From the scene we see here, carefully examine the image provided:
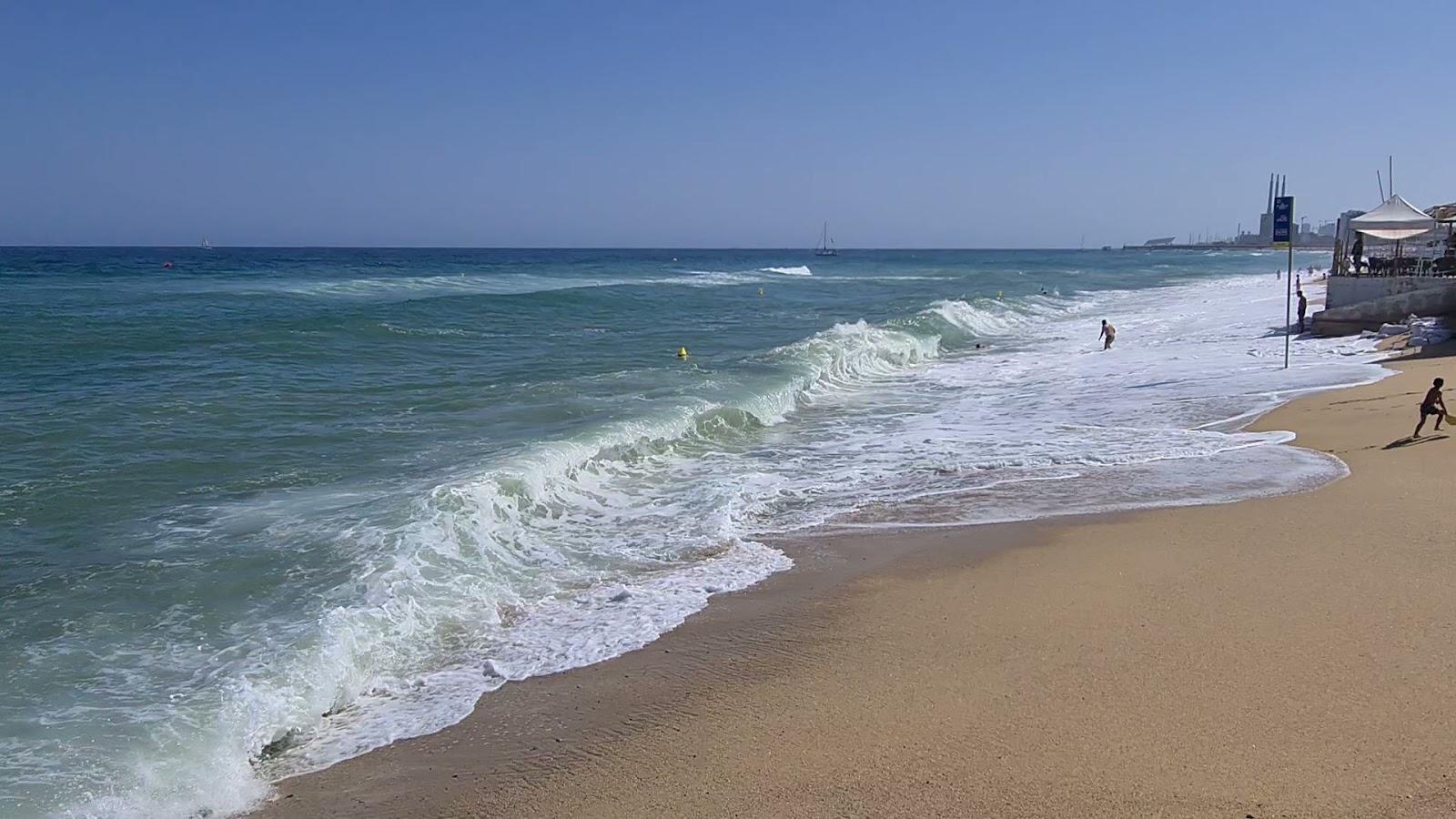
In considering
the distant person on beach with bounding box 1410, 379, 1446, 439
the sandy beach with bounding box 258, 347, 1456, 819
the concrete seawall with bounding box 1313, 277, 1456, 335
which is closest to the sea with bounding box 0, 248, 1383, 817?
the sandy beach with bounding box 258, 347, 1456, 819

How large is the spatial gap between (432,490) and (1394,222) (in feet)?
78.0

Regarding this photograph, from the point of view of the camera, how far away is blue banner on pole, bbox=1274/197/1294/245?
1817 centimetres

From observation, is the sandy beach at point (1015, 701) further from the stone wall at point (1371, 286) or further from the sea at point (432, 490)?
the stone wall at point (1371, 286)

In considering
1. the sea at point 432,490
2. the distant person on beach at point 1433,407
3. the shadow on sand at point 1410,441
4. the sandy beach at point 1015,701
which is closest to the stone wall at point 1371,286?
the sea at point 432,490

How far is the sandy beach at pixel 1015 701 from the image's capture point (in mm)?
4699

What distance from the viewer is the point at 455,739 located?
5.68 meters

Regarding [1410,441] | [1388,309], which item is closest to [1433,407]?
[1410,441]

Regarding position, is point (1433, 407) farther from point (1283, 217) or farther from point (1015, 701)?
point (1015, 701)

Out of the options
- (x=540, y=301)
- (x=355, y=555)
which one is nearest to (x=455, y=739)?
(x=355, y=555)

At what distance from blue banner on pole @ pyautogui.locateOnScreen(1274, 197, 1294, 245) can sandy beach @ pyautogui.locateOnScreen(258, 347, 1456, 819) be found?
11224 mm

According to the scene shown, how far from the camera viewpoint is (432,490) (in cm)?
1041

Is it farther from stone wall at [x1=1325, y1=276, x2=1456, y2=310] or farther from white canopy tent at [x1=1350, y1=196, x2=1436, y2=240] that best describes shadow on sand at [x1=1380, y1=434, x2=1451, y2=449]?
white canopy tent at [x1=1350, y1=196, x2=1436, y2=240]

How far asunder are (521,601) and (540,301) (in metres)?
34.1

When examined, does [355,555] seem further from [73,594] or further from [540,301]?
[540,301]
